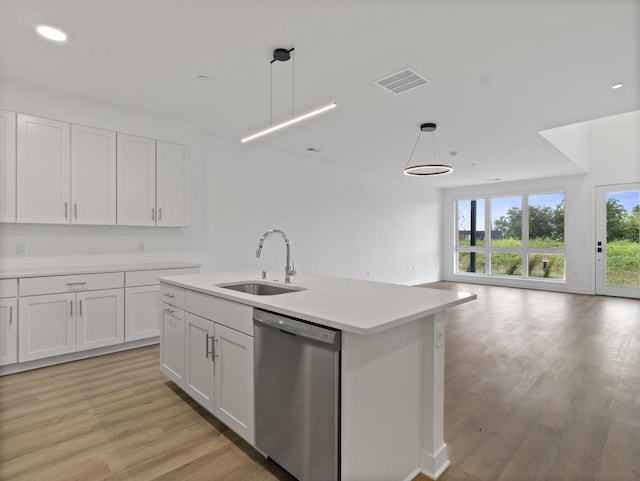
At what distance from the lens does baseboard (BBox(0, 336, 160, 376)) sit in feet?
9.88

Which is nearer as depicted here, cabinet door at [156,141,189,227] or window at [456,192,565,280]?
cabinet door at [156,141,189,227]

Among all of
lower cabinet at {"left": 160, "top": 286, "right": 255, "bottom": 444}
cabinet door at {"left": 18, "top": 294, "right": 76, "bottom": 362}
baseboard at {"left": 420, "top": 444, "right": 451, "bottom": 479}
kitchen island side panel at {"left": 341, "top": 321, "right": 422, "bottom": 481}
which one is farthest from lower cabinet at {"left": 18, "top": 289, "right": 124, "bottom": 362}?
baseboard at {"left": 420, "top": 444, "right": 451, "bottom": 479}

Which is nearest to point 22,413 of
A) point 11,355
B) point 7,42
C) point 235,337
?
point 11,355

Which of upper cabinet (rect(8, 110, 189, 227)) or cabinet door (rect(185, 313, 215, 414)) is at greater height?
upper cabinet (rect(8, 110, 189, 227))

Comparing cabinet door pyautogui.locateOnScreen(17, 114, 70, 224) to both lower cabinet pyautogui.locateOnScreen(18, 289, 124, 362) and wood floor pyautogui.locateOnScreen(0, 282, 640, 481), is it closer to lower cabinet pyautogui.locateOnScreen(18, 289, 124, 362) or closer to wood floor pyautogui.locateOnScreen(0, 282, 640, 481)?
lower cabinet pyautogui.locateOnScreen(18, 289, 124, 362)

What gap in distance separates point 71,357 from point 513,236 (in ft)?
30.4

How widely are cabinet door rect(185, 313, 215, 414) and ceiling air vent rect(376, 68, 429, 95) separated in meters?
2.64

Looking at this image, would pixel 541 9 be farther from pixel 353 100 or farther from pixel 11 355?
pixel 11 355

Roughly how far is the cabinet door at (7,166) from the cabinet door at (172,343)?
181 centimetres

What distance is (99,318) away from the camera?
339 centimetres

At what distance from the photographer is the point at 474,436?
6.82 ft

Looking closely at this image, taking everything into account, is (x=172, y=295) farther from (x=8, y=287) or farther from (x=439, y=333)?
(x=439, y=333)

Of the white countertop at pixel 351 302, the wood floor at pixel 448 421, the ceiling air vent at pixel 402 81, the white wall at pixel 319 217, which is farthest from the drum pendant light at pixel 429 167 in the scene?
the white countertop at pixel 351 302

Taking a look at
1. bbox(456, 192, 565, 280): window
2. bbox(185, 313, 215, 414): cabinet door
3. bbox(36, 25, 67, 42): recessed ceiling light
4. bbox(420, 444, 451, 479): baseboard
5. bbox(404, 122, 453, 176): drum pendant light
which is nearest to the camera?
bbox(420, 444, 451, 479): baseboard
